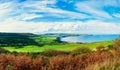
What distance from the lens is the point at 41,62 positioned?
21.7 m

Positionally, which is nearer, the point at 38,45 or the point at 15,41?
the point at 38,45

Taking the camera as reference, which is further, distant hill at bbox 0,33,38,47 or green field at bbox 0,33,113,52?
distant hill at bbox 0,33,38,47

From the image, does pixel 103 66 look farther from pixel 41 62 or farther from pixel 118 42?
pixel 118 42

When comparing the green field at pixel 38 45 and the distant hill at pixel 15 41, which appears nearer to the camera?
the green field at pixel 38 45

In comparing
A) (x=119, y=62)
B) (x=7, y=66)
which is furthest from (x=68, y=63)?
(x=7, y=66)

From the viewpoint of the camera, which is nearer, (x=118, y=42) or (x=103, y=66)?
(x=103, y=66)

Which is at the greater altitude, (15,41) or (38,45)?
(38,45)

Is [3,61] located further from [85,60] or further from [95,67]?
[85,60]

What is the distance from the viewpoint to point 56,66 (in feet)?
69.3

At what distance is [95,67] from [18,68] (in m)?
3.24

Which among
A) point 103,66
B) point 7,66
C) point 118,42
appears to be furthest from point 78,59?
point 118,42

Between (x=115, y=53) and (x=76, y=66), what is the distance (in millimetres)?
6686

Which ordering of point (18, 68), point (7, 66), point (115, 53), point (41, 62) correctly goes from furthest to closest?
point (115, 53)
point (41, 62)
point (18, 68)
point (7, 66)

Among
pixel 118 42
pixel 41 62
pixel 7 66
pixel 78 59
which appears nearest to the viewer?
pixel 7 66
